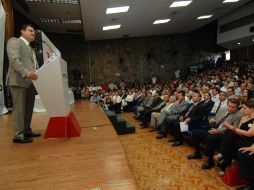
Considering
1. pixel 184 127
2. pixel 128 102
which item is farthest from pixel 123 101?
pixel 184 127

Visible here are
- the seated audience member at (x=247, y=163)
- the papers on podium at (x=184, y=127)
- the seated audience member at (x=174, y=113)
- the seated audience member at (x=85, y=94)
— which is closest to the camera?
the seated audience member at (x=247, y=163)

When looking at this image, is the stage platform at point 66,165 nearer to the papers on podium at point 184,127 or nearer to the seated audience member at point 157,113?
the papers on podium at point 184,127

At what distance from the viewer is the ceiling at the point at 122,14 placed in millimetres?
8289

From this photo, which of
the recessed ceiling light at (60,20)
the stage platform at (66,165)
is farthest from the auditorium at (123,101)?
the recessed ceiling light at (60,20)

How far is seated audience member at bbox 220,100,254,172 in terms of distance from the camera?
275 centimetres

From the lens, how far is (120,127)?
6.34 metres

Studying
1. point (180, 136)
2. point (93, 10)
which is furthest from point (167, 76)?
point (180, 136)

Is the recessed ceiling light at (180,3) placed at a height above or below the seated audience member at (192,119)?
above

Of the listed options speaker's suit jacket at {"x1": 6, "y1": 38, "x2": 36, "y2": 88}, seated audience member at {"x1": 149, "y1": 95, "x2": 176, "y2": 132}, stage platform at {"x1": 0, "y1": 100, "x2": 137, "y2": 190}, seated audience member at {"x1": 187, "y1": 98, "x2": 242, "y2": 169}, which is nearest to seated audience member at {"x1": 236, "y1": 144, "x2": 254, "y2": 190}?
seated audience member at {"x1": 187, "y1": 98, "x2": 242, "y2": 169}

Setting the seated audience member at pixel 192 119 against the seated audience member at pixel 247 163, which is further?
the seated audience member at pixel 192 119

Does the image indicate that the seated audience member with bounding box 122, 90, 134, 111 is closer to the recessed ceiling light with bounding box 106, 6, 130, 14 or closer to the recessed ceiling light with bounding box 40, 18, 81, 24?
the recessed ceiling light with bounding box 106, 6, 130, 14

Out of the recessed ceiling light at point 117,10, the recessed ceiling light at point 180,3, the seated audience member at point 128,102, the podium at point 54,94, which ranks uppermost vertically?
the recessed ceiling light at point 180,3

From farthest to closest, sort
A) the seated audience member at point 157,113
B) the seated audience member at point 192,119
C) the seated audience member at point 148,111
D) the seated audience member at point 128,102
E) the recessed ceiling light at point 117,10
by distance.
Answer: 1. the seated audience member at point 128,102
2. the recessed ceiling light at point 117,10
3. the seated audience member at point 148,111
4. the seated audience member at point 157,113
5. the seated audience member at point 192,119

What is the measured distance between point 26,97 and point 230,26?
11614mm
